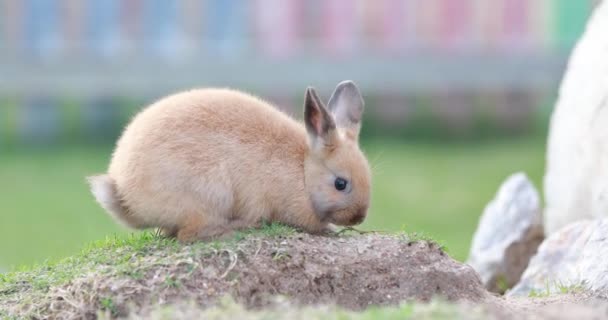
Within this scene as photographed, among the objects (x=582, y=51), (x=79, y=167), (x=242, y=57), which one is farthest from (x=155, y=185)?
(x=242, y=57)

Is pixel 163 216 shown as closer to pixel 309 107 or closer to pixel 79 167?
pixel 309 107

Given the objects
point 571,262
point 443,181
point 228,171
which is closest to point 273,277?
point 228,171

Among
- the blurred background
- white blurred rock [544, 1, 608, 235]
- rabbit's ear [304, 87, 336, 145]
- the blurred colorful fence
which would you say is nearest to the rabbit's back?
rabbit's ear [304, 87, 336, 145]

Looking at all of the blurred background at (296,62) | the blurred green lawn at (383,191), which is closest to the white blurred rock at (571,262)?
the blurred green lawn at (383,191)

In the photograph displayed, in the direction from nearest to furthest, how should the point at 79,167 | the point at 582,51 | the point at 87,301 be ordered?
the point at 87,301 < the point at 582,51 < the point at 79,167

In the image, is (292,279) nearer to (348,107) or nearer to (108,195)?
(108,195)

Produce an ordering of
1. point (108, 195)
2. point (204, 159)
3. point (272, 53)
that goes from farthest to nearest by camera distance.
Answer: point (272, 53), point (108, 195), point (204, 159)

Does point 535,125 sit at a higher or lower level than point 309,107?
lower

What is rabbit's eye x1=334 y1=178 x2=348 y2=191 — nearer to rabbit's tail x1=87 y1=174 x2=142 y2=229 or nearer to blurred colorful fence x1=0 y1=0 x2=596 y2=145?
rabbit's tail x1=87 y1=174 x2=142 y2=229
